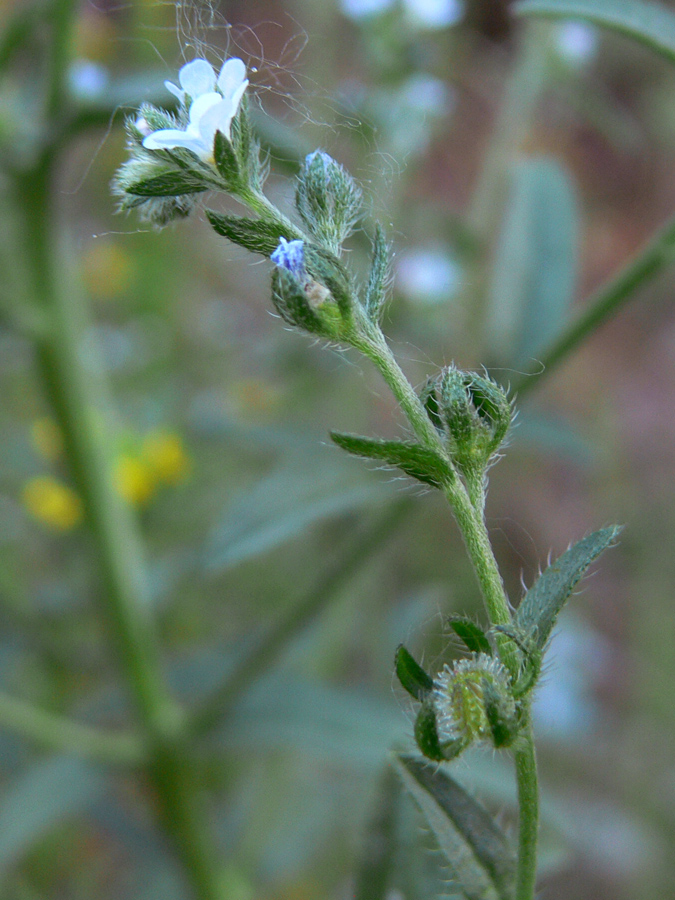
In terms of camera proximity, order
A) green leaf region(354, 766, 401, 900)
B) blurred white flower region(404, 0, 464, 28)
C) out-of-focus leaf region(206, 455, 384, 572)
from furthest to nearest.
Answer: blurred white flower region(404, 0, 464, 28) < out-of-focus leaf region(206, 455, 384, 572) < green leaf region(354, 766, 401, 900)

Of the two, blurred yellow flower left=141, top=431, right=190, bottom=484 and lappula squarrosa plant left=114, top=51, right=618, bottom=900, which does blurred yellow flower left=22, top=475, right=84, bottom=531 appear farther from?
lappula squarrosa plant left=114, top=51, right=618, bottom=900

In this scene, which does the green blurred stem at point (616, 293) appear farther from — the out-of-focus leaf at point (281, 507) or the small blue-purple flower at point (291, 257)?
the small blue-purple flower at point (291, 257)

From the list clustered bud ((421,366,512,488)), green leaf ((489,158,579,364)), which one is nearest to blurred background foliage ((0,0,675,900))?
green leaf ((489,158,579,364))

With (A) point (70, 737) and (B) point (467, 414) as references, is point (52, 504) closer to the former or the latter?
(A) point (70, 737)

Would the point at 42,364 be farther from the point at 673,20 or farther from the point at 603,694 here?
Answer: the point at 603,694

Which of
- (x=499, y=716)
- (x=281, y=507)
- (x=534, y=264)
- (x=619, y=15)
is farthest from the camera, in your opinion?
(x=534, y=264)

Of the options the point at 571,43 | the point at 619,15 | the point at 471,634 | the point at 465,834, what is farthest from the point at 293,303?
the point at 571,43
